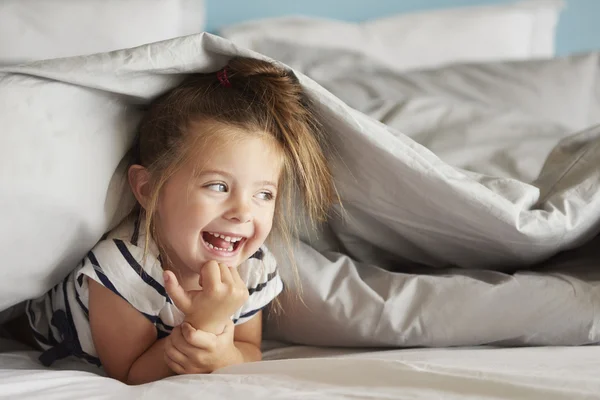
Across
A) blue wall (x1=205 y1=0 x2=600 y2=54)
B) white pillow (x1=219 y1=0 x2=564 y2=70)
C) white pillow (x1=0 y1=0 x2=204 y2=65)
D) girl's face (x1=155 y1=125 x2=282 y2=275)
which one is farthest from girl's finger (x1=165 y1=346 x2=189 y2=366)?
blue wall (x1=205 y1=0 x2=600 y2=54)

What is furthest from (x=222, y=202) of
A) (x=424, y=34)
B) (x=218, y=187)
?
(x=424, y=34)

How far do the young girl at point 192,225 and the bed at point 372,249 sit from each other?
27mm

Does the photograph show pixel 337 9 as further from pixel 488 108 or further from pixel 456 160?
pixel 456 160

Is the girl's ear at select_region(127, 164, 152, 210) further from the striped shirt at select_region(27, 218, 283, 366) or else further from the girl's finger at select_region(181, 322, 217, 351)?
the girl's finger at select_region(181, 322, 217, 351)

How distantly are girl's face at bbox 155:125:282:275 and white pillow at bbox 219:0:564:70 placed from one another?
0.74 metres

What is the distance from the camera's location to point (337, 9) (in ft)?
5.67

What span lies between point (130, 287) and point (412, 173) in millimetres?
369

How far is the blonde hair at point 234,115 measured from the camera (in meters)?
0.84

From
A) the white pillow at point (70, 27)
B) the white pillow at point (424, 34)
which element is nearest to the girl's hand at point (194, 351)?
the white pillow at point (70, 27)

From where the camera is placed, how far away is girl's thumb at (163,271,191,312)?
29.9 inches

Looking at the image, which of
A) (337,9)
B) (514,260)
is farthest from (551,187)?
(337,9)

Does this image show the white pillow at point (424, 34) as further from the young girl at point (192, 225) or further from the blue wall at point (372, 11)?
the young girl at point (192, 225)

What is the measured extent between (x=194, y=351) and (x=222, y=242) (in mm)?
133

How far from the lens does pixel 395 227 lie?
0.97 m
